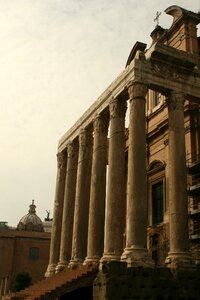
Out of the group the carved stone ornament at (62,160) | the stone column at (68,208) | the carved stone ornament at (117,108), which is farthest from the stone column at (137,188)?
the carved stone ornament at (62,160)

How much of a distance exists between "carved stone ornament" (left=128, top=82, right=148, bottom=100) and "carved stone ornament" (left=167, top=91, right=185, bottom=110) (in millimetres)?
1680

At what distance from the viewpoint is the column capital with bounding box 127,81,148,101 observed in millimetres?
20970

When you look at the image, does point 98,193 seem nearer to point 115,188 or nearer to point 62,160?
point 115,188

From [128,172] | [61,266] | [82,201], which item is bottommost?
[61,266]

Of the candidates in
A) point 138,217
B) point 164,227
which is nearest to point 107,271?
point 138,217

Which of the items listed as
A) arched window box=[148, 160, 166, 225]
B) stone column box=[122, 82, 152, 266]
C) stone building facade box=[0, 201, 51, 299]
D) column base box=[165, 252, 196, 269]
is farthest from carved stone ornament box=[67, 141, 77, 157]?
stone building facade box=[0, 201, 51, 299]

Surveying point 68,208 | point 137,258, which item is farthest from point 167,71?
point 68,208

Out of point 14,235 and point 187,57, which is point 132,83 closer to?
point 187,57

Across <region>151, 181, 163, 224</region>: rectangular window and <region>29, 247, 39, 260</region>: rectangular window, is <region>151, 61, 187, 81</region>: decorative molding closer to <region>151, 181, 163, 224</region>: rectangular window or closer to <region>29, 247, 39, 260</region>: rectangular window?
<region>151, 181, 163, 224</region>: rectangular window

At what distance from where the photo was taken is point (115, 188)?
848 inches

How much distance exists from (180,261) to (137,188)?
3698 millimetres

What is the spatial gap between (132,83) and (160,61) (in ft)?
7.23

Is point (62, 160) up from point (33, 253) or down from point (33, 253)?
up

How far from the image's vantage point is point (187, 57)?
74.3 feet
